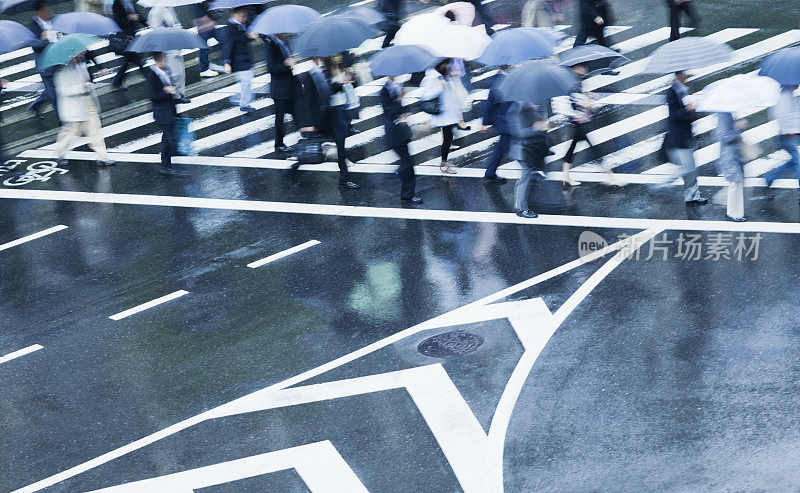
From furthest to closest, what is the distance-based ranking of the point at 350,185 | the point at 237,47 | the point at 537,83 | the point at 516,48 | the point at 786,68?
1. the point at 237,47
2. the point at 350,185
3. the point at 516,48
4. the point at 537,83
5. the point at 786,68

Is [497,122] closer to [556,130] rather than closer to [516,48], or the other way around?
[516,48]

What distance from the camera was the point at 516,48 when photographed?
1524 cm

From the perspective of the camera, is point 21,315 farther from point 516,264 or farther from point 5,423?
point 516,264

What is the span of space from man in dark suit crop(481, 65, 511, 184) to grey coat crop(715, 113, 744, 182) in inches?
117

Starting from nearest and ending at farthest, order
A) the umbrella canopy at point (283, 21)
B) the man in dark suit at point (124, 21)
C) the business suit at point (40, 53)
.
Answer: the umbrella canopy at point (283, 21)
the business suit at point (40, 53)
the man in dark suit at point (124, 21)

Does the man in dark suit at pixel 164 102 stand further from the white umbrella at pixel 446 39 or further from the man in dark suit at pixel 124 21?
the man in dark suit at pixel 124 21

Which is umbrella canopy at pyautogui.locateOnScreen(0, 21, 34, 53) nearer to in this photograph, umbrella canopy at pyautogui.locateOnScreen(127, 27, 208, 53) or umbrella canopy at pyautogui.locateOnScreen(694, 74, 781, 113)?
umbrella canopy at pyautogui.locateOnScreen(127, 27, 208, 53)

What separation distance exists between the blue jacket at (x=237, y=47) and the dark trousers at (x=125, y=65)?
2789 mm

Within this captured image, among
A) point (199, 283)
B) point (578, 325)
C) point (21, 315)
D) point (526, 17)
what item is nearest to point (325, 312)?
point (199, 283)

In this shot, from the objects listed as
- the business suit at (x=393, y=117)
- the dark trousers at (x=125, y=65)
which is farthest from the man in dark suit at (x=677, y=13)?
the dark trousers at (x=125, y=65)

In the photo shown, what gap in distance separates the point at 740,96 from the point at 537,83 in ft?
8.03

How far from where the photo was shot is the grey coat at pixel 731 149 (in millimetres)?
13141

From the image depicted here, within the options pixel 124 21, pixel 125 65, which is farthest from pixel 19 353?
pixel 124 21

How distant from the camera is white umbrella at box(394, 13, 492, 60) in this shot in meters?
15.5
